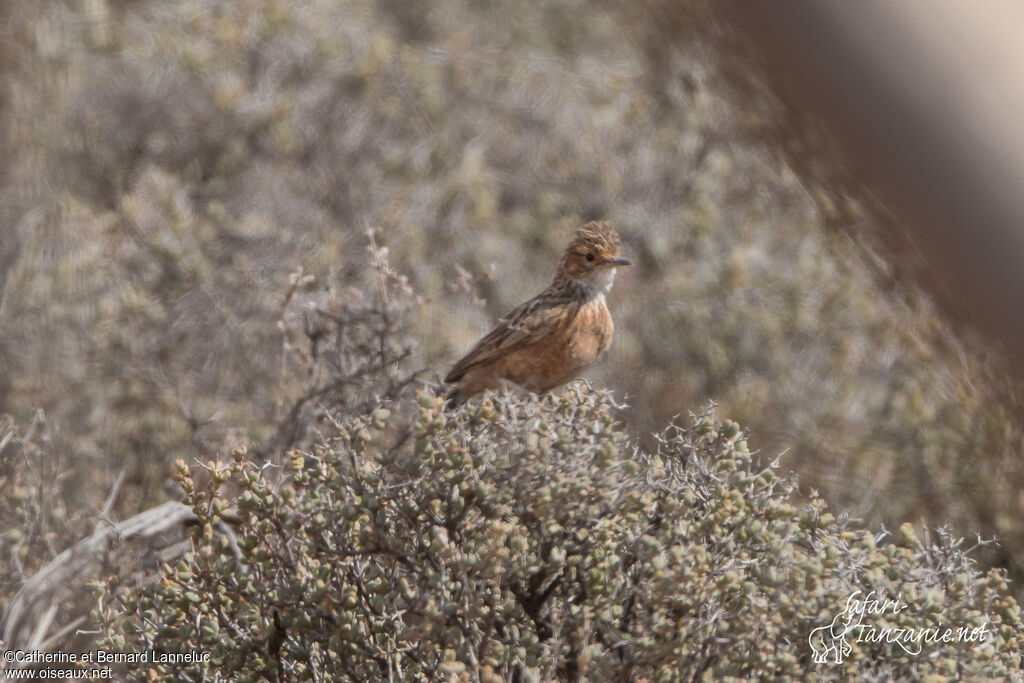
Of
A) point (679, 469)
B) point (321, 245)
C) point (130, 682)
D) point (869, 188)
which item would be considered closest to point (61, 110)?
point (321, 245)

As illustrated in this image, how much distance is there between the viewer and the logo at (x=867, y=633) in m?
2.76

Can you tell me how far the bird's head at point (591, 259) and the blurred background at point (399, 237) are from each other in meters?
0.35

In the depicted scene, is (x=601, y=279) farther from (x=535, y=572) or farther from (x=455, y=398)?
(x=535, y=572)

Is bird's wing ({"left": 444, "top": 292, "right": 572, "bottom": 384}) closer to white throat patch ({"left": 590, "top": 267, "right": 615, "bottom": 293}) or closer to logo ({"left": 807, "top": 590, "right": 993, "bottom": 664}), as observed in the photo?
white throat patch ({"left": 590, "top": 267, "right": 615, "bottom": 293})

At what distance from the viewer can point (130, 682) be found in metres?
3.12

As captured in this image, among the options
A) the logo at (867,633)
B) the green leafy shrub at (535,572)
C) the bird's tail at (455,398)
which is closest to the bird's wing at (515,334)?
the bird's tail at (455,398)

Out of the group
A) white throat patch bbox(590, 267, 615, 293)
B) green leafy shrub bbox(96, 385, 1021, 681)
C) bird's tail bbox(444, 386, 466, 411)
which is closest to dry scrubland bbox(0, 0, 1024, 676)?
green leafy shrub bbox(96, 385, 1021, 681)

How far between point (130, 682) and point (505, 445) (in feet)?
3.93

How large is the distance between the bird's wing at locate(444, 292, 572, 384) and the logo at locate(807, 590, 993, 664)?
187 cm

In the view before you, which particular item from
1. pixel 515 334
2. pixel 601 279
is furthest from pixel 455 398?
pixel 601 279

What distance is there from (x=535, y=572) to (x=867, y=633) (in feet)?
2.69

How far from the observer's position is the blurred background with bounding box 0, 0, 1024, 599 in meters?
5.64

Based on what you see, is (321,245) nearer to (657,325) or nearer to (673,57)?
(657,325)

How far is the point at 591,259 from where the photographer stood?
15.6 feet
